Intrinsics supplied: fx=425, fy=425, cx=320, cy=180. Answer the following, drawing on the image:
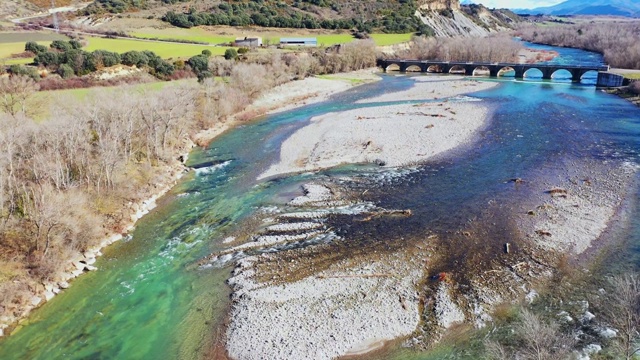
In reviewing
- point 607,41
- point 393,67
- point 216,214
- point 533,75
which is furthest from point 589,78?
point 216,214

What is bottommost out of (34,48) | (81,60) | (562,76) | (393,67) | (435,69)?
(562,76)

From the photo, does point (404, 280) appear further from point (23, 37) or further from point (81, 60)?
point (23, 37)

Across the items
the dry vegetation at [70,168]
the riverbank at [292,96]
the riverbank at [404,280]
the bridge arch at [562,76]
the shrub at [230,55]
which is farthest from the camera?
the bridge arch at [562,76]

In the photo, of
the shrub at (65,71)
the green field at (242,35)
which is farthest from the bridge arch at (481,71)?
the shrub at (65,71)

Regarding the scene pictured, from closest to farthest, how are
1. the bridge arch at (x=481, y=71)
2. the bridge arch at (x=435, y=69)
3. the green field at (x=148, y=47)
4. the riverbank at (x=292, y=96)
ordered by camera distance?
the riverbank at (x=292, y=96) < the green field at (x=148, y=47) < the bridge arch at (x=481, y=71) < the bridge arch at (x=435, y=69)

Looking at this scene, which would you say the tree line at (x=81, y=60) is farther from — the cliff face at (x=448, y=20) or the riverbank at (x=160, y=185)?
the cliff face at (x=448, y=20)

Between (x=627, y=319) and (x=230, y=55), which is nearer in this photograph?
(x=627, y=319)

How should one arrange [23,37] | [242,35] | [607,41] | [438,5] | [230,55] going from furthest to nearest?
[438,5] → [607,41] → [242,35] → [230,55] → [23,37]
